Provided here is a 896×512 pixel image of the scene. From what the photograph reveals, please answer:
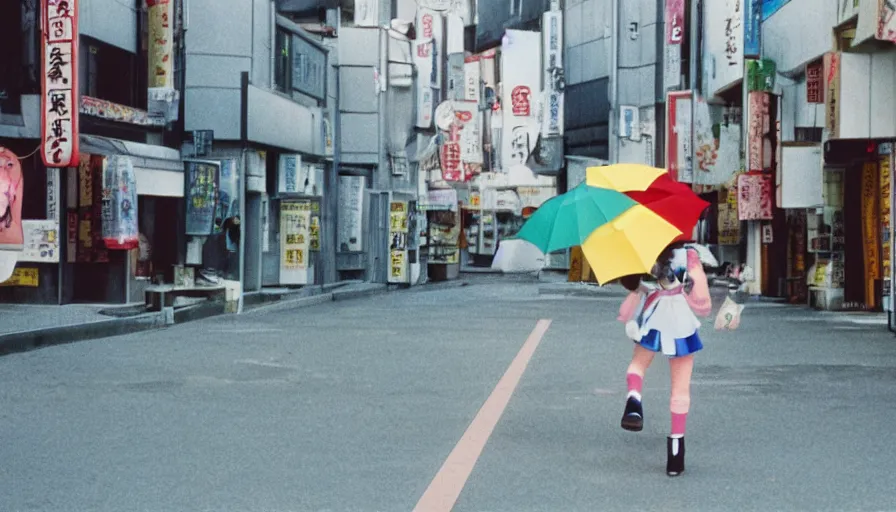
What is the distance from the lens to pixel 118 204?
24.2 m

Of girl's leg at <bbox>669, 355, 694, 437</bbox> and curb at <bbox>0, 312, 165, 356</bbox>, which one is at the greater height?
girl's leg at <bbox>669, 355, 694, 437</bbox>

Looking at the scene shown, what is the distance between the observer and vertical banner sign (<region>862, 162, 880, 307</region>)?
24828 mm

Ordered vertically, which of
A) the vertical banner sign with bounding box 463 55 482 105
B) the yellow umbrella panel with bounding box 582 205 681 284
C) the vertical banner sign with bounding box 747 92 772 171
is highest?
the vertical banner sign with bounding box 463 55 482 105

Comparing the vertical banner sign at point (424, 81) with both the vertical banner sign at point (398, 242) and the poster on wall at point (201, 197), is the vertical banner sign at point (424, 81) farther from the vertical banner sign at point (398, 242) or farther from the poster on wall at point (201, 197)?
the poster on wall at point (201, 197)

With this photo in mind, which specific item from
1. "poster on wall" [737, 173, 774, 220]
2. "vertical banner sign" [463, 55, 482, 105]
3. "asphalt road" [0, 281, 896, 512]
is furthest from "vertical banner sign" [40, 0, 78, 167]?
"vertical banner sign" [463, 55, 482, 105]

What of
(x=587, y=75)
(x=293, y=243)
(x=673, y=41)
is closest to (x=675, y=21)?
(x=673, y=41)

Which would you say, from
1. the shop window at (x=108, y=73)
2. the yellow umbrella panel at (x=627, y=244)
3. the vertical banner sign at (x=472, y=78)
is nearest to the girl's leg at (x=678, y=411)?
the yellow umbrella panel at (x=627, y=244)

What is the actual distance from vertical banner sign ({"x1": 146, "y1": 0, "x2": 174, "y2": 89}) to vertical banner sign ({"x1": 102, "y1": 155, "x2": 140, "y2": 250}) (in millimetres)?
3309

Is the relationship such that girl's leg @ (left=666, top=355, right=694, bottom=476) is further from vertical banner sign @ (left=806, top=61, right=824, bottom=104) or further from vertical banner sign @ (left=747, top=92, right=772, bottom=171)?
vertical banner sign @ (left=747, top=92, right=772, bottom=171)

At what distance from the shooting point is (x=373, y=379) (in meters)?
11.9

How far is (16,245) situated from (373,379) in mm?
11184

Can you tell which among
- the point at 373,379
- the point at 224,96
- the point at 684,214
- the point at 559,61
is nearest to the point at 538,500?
the point at 684,214

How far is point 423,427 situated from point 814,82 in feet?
64.9

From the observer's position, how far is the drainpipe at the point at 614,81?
2026 inches
